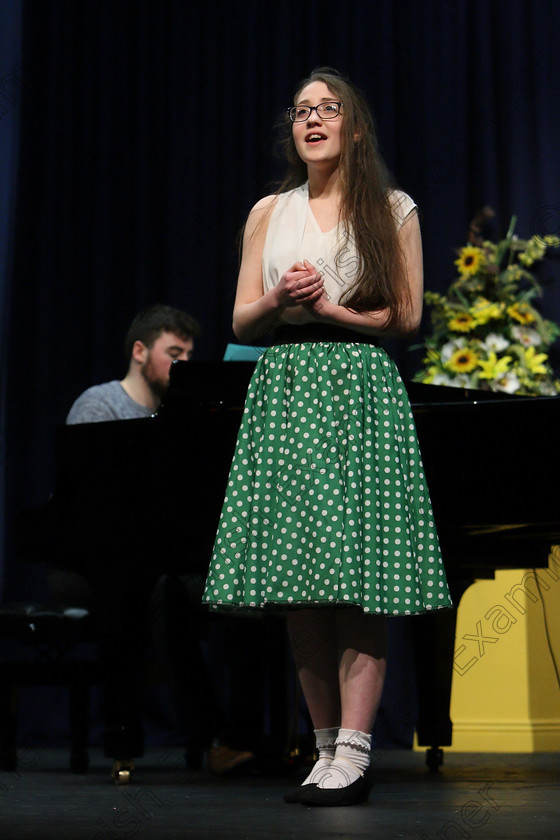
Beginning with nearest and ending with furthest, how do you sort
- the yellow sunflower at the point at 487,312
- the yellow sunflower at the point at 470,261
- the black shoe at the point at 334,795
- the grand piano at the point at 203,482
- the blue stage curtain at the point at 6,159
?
the black shoe at the point at 334,795, the grand piano at the point at 203,482, the yellow sunflower at the point at 487,312, the yellow sunflower at the point at 470,261, the blue stage curtain at the point at 6,159

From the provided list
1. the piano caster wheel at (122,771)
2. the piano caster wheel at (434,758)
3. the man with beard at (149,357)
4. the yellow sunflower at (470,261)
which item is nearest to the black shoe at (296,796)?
the piano caster wheel at (122,771)

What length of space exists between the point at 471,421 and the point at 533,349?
1.41 m

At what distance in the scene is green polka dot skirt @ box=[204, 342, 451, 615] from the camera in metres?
2.11

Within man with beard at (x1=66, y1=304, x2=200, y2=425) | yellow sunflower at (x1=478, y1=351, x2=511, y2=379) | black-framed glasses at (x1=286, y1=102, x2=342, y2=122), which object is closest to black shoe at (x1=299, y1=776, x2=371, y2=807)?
black-framed glasses at (x1=286, y1=102, x2=342, y2=122)

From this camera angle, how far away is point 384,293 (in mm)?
2197

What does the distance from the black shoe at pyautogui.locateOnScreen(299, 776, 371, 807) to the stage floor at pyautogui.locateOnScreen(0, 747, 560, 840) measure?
18mm

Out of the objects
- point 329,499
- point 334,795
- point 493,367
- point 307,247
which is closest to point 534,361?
point 493,367

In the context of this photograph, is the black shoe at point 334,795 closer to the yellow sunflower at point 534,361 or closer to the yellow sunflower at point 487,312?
the yellow sunflower at point 534,361

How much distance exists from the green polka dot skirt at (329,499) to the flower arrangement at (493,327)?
186 centimetres

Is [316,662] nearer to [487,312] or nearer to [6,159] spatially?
[487,312]

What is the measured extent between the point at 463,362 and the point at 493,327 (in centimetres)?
21

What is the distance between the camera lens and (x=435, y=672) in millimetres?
3271

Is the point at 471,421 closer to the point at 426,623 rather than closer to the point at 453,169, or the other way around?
the point at 426,623

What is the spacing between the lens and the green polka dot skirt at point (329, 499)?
6.93 ft
